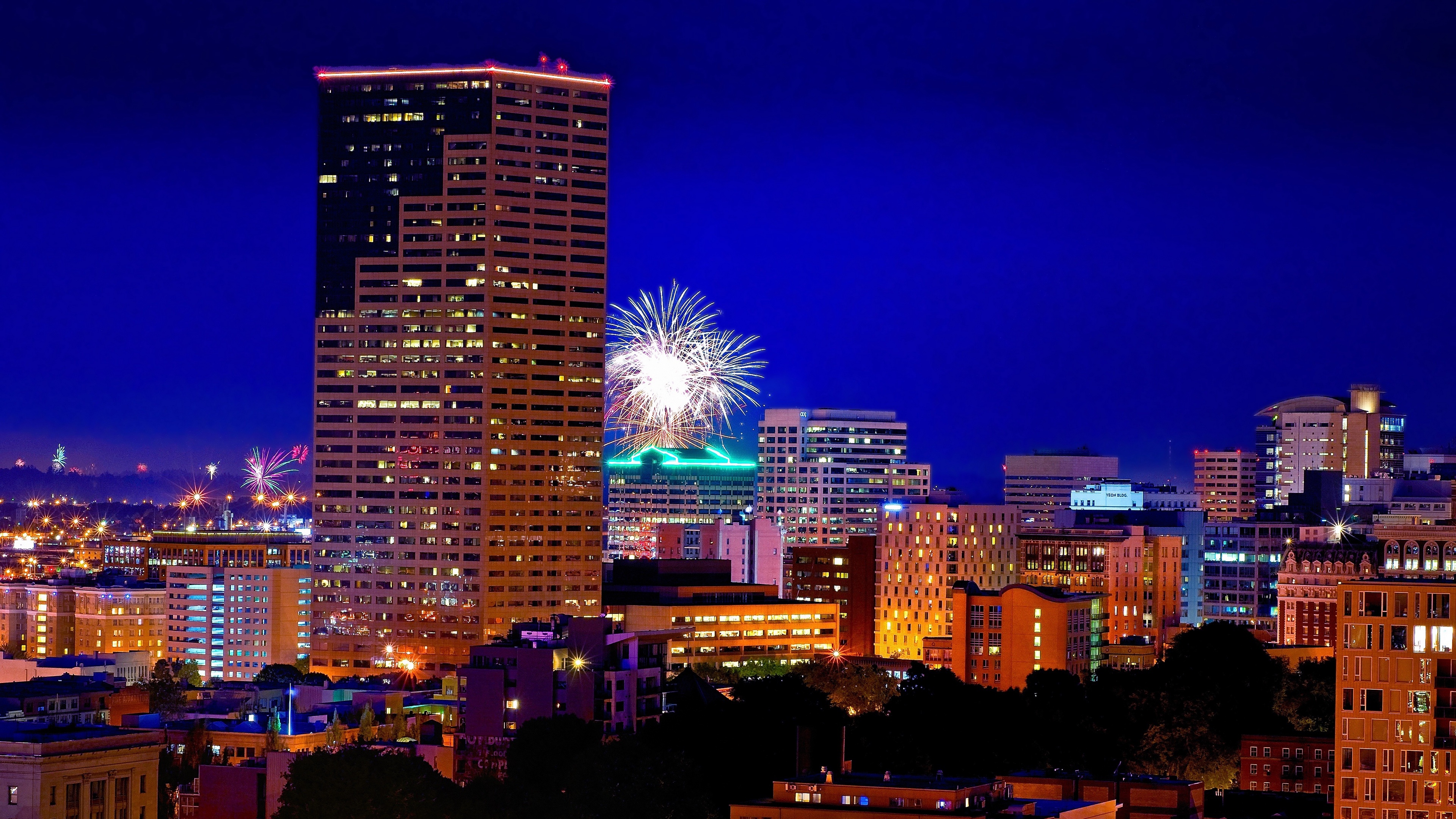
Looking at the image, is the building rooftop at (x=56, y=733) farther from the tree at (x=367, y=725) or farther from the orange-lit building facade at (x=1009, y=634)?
the orange-lit building facade at (x=1009, y=634)

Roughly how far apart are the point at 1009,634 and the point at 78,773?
3724 inches

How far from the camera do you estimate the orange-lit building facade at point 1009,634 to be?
18950 cm

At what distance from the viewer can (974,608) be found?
7530 inches

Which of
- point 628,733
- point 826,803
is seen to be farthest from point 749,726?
point 826,803

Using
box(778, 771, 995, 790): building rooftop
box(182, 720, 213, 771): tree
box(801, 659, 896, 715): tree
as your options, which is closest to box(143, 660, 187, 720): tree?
box(182, 720, 213, 771): tree

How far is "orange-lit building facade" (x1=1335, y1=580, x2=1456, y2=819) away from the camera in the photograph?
100m

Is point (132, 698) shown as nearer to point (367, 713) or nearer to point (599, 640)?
point (367, 713)

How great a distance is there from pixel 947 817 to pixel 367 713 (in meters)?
59.9

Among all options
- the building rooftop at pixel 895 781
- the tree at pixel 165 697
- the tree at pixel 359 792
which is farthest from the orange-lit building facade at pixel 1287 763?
the tree at pixel 165 697

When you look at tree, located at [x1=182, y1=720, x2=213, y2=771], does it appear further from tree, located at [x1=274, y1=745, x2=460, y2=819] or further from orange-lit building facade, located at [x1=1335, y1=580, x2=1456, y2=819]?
orange-lit building facade, located at [x1=1335, y1=580, x2=1456, y2=819]

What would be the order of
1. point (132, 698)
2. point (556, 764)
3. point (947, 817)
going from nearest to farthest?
point (947, 817)
point (556, 764)
point (132, 698)

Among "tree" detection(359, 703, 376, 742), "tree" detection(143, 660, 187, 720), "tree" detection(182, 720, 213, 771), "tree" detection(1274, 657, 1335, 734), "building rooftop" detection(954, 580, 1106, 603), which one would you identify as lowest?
"tree" detection(143, 660, 187, 720)

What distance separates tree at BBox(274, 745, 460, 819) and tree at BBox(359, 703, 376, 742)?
32.8m

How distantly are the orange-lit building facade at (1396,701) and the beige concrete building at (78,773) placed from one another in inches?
2231
